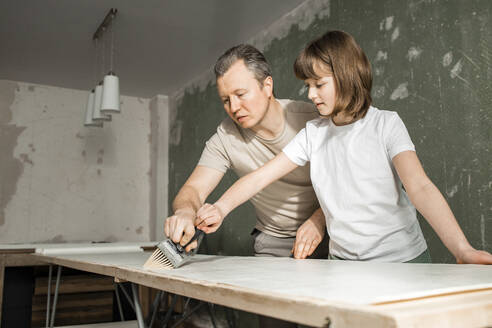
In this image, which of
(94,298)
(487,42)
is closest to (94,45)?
(94,298)

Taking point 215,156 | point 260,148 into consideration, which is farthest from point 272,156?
point 215,156

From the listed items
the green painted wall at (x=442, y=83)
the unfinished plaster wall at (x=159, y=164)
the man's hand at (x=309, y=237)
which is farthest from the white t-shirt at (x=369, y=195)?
the unfinished plaster wall at (x=159, y=164)

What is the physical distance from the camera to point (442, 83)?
1.88 metres

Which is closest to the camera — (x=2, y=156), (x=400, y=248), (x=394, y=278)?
(x=394, y=278)

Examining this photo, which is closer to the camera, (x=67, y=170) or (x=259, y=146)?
(x=259, y=146)

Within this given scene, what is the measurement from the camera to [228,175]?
3566 millimetres

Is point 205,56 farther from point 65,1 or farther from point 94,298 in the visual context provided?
point 94,298

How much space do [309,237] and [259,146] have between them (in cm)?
43

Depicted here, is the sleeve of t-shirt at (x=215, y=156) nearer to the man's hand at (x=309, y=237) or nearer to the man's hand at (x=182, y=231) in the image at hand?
the man's hand at (x=309, y=237)

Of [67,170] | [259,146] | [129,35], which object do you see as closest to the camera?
[259,146]

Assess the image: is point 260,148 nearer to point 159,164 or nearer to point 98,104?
point 98,104

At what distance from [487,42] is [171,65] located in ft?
9.40

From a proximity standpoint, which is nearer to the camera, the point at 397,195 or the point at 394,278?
the point at 394,278

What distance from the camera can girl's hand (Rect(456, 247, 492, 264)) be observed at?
860 mm
